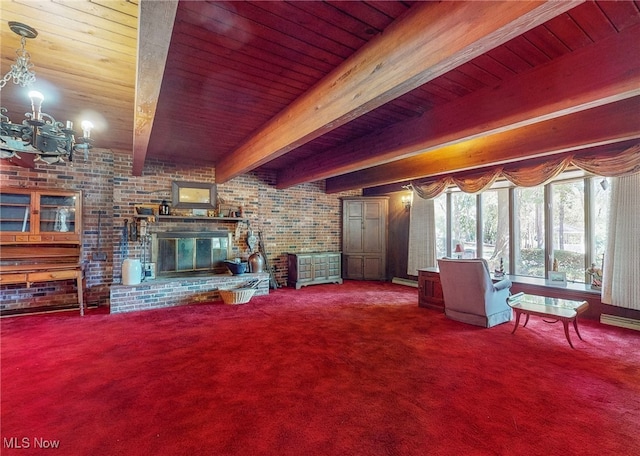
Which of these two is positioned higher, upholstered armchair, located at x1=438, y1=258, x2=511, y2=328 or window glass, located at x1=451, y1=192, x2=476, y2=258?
window glass, located at x1=451, y1=192, x2=476, y2=258

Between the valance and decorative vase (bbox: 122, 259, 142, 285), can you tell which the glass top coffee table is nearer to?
the valance

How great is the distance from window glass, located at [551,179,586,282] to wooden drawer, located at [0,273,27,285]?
794cm

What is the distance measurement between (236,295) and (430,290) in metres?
3.20

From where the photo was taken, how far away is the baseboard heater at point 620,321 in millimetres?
3825

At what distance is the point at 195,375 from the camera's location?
8.43 ft

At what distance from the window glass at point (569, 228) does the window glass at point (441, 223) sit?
6.38 ft

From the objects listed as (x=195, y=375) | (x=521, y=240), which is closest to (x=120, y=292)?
(x=195, y=375)

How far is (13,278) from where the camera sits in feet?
12.8

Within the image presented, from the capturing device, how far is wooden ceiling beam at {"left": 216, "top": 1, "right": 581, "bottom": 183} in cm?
128

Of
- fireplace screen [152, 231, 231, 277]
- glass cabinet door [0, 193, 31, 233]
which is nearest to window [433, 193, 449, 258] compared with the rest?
fireplace screen [152, 231, 231, 277]

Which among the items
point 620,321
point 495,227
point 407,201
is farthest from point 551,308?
point 407,201

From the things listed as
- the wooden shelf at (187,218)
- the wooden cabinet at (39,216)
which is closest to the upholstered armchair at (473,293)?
the wooden shelf at (187,218)

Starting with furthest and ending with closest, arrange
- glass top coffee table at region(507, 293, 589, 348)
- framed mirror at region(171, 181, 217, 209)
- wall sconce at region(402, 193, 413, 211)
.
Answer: wall sconce at region(402, 193, 413, 211) → framed mirror at region(171, 181, 217, 209) → glass top coffee table at region(507, 293, 589, 348)

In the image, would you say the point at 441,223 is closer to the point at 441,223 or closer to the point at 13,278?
the point at 441,223
